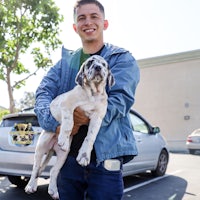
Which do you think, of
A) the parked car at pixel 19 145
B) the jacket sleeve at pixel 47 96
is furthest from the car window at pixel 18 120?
the jacket sleeve at pixel 47 96

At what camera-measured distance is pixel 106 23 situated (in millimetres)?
2338

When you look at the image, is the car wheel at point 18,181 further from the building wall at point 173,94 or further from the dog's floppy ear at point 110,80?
the building wall at point 173,94

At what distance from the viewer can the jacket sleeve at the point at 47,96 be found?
213 centimetres

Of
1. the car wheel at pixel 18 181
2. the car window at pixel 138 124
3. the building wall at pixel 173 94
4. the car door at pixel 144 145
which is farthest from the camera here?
the building wall at pixel 173 94

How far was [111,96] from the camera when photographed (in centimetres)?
209

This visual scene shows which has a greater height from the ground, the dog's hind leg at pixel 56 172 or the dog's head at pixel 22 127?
the dog's hind leg at pixel 56 172

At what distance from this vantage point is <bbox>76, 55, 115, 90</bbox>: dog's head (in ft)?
6.63

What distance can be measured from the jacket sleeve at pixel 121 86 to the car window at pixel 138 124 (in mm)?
4786

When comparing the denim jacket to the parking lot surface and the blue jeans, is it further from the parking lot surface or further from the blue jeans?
the parking lot surface

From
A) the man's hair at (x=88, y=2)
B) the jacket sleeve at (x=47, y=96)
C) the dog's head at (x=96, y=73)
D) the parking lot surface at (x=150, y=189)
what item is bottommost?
the parking lot surface at (x=150, y=189)

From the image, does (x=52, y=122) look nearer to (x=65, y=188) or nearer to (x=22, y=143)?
(x=65, y=188)

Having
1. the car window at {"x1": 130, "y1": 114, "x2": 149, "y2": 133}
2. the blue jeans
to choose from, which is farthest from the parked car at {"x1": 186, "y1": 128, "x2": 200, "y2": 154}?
the blue jeans

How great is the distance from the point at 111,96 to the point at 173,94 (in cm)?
2110

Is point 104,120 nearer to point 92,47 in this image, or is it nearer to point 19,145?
→ point 92,47
